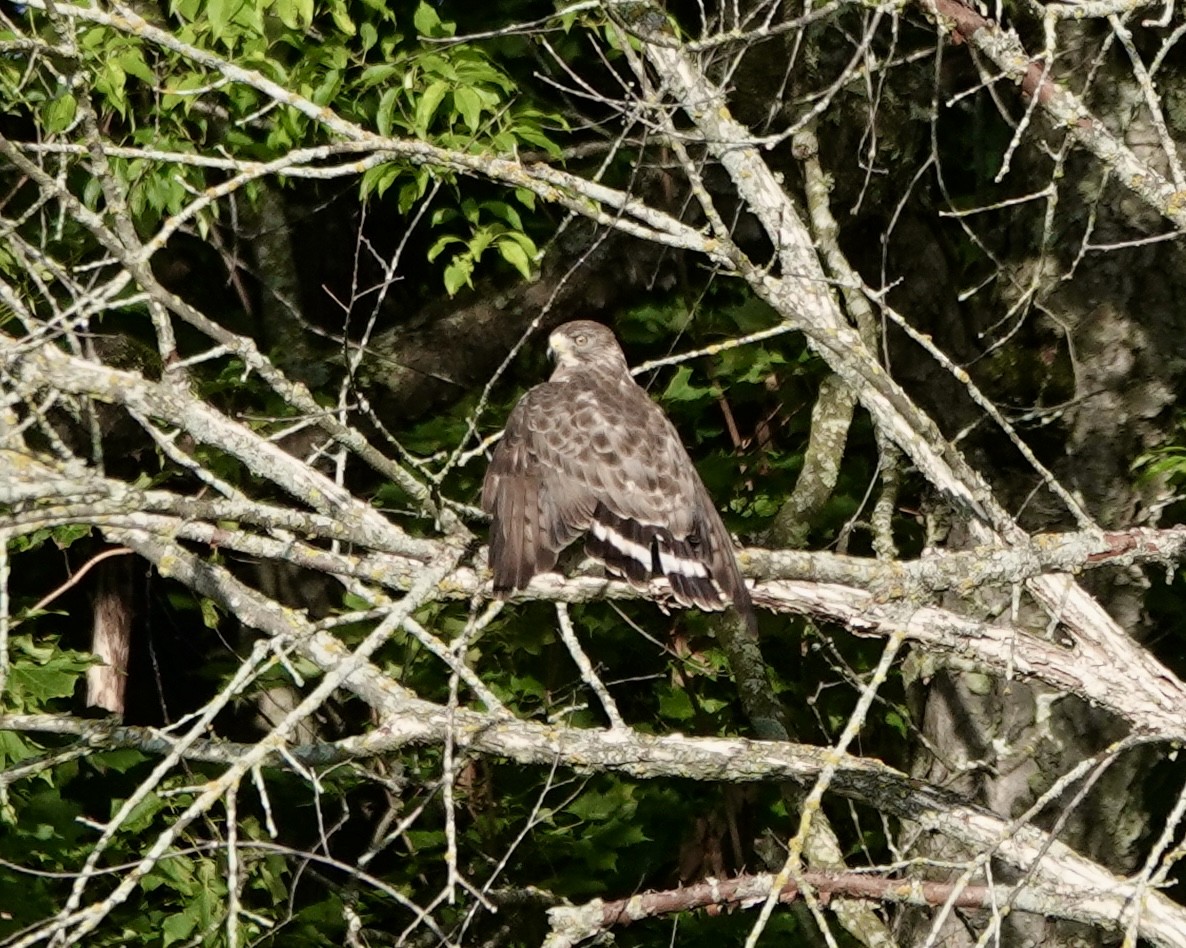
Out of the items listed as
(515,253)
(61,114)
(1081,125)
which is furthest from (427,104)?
(1081,125)

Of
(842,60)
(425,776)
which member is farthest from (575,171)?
Answer: (425,776)

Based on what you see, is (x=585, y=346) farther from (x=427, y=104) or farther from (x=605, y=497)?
(x=605, y=497)

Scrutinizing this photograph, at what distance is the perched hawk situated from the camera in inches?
162

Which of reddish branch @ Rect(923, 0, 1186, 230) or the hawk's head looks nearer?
reddish branch @ Rect(923, 0, 1186, 230)

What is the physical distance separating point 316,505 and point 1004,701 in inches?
106

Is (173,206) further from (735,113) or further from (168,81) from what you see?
(735,113)

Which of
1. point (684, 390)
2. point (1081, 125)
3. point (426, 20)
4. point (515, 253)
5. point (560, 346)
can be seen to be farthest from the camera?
point (684, 390)

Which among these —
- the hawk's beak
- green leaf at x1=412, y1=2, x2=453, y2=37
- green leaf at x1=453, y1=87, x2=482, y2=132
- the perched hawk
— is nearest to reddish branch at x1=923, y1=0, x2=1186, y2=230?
the perched hawk

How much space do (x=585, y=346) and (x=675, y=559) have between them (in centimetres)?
147

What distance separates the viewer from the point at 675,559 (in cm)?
432

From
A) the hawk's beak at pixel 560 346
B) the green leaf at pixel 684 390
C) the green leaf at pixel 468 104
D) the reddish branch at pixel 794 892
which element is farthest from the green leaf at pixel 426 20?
the reddish branch at pixel 794 892

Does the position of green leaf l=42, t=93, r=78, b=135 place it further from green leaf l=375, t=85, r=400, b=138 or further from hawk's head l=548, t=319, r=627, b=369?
hawk's head l=548, t=319, r=627, b=369

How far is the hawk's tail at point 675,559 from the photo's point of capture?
161 inches

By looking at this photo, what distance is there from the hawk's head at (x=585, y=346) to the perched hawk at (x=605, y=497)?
33 centimetres
